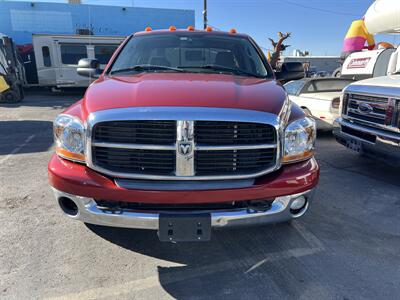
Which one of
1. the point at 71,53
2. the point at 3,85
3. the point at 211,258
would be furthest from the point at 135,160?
the point at 71,53

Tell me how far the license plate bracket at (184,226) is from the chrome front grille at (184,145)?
10.5 inches

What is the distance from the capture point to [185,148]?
231 cm

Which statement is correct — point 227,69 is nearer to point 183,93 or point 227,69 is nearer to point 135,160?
point 183,93

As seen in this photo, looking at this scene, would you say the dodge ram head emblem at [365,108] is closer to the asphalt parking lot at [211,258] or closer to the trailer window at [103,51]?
the asphalt parking lot at [211,258]

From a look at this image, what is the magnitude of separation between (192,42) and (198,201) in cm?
215

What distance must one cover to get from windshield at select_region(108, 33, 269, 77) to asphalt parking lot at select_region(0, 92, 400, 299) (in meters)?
1.61

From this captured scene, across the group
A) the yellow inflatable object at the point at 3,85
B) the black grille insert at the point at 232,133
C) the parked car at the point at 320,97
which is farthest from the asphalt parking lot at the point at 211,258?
the yellow inflatable object at the point at 3,85

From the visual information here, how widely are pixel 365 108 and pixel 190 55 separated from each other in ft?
9.06

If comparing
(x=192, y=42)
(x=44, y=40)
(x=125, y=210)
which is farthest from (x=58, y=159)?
(x=44, y=40)

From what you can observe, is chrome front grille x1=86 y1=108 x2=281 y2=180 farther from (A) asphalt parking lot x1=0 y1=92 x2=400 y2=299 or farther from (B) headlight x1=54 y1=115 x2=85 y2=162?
(A) asphalt parking lot x1=0 y1=92 x2=400 y2=299

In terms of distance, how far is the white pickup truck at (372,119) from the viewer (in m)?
4.30

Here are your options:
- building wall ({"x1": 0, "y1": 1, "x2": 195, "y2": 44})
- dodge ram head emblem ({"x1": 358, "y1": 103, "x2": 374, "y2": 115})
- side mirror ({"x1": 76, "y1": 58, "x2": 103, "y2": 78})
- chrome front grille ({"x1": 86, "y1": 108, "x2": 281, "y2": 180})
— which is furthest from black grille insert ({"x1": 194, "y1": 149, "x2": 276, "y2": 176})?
building wall ({"x1": 0, "y1": 1, "x2": 195, "y2": 44})

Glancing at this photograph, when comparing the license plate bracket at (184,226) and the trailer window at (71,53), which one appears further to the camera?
the trailer window at (71,53)

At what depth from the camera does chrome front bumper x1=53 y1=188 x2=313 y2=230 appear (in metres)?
2.34
